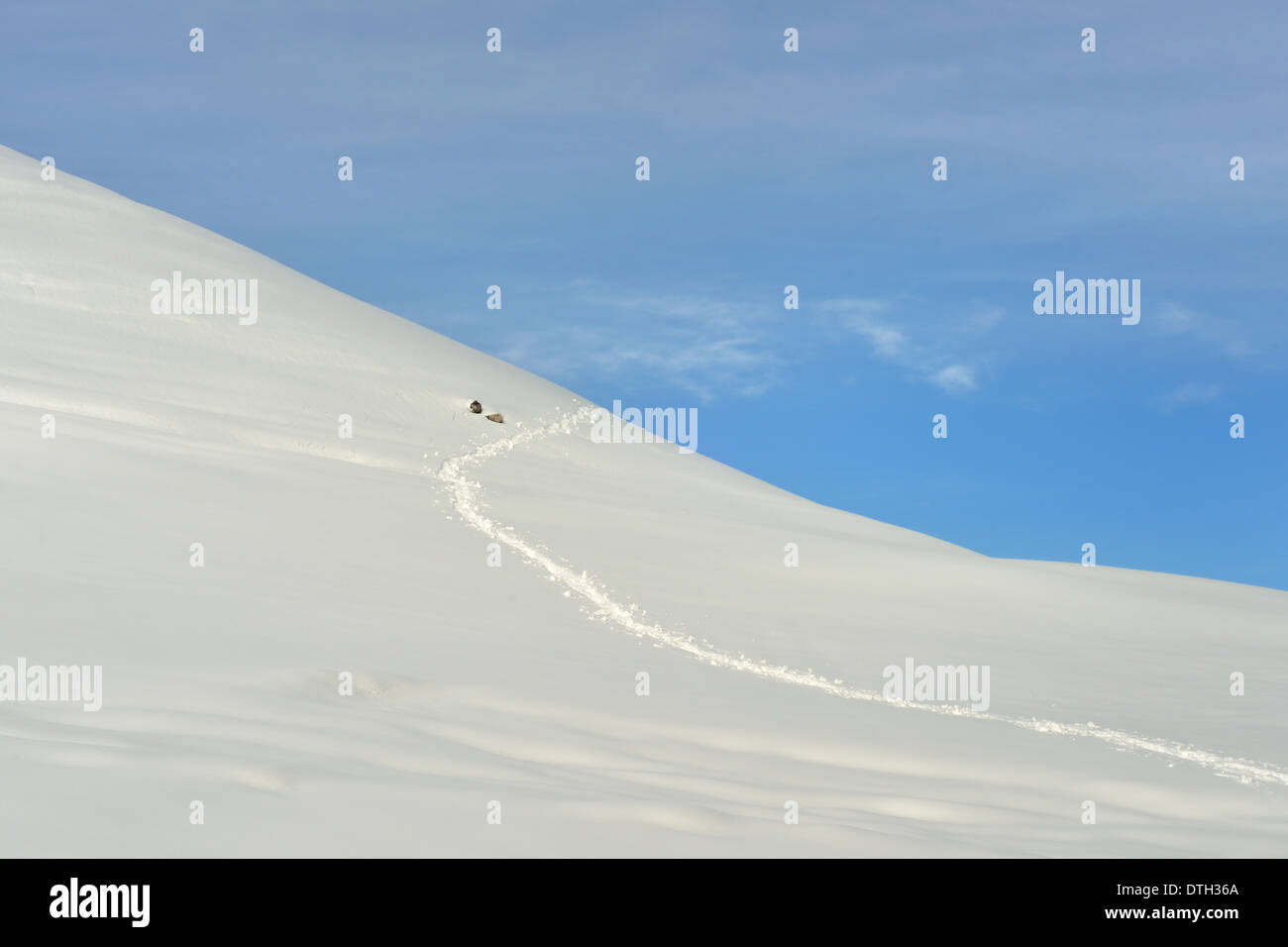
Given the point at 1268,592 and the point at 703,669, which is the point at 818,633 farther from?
the point at 1268,592

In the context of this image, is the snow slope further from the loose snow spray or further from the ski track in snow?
the loose snow spray

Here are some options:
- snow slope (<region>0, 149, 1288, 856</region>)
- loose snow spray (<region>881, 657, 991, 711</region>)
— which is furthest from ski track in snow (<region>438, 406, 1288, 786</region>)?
loose snow spray (<region>881, 657, 991, 711</region>)

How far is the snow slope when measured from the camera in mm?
5055

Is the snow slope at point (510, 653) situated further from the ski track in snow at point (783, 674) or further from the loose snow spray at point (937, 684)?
the loose snow spray at point (937, 684)

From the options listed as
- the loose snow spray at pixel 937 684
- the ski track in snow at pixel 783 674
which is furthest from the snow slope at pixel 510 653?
the loose snow spray at pixel 937 684

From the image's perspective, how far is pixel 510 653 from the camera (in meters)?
8.59

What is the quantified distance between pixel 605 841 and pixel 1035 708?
557cm

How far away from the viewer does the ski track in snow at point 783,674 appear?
27.0 ft

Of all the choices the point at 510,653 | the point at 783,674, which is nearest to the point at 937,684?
the point at 783,674

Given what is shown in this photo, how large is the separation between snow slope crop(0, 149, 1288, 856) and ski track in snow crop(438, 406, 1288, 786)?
0.16ft

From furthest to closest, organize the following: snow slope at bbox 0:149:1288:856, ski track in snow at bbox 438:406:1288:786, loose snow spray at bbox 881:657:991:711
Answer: loose snow spray at bbox 881:657:991:711 → ski track in snow at bbox 438:406:1288:786 → snow slope at bbox 0:149:1288:856

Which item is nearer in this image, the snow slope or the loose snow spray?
the snow slope

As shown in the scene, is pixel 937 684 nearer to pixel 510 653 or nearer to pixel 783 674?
pixel 783 674
